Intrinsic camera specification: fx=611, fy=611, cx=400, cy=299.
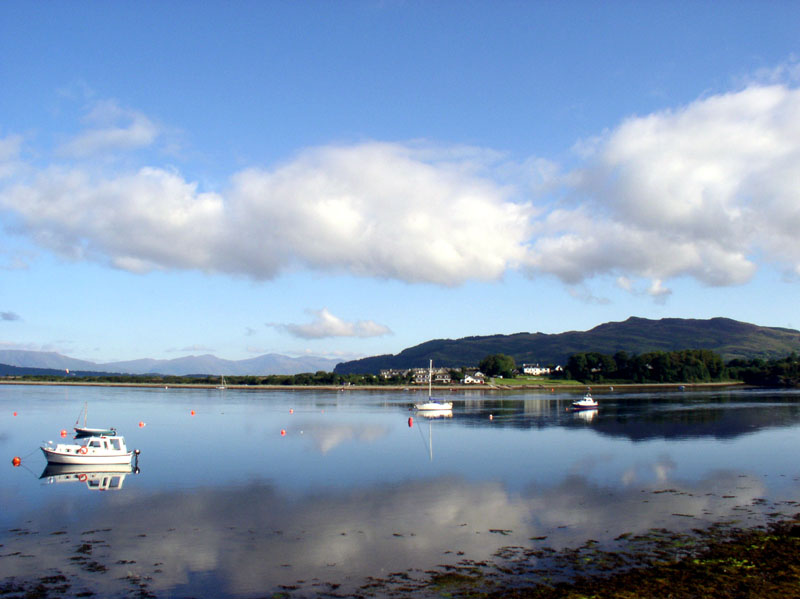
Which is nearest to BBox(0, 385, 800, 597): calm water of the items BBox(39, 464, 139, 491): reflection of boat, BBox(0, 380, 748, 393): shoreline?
BBox(39, 464, 139, 491): reflection of boat

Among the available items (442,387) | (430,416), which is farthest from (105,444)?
(442,387)

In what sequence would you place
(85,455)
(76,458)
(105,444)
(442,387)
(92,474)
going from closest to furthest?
1. (92,474)
2. (85,455)
3. (76,458)
4. (105,444)
5. (442,387)

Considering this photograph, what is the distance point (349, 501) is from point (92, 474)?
1791cm

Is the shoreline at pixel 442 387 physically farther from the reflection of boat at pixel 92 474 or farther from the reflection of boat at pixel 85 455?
the reflection of boat at pixel 92 474

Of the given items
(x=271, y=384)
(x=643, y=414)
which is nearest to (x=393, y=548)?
(x=643, y=414)

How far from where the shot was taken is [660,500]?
87.9 ft

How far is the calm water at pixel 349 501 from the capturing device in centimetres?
1823

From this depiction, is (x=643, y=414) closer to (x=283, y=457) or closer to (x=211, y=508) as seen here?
(x=283, y=457)

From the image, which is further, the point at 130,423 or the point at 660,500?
the point at 130,423

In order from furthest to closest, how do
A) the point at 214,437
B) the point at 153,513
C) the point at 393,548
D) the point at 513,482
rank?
the point at 214,437
the point at 513,482
the point at 153,513
the point at 393,548

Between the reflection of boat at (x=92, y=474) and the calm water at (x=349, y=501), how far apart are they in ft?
1.27

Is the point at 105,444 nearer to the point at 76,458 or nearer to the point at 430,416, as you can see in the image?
the point at 76,458

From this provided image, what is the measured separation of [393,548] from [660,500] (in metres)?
13.6

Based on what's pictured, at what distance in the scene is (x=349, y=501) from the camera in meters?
27.5
